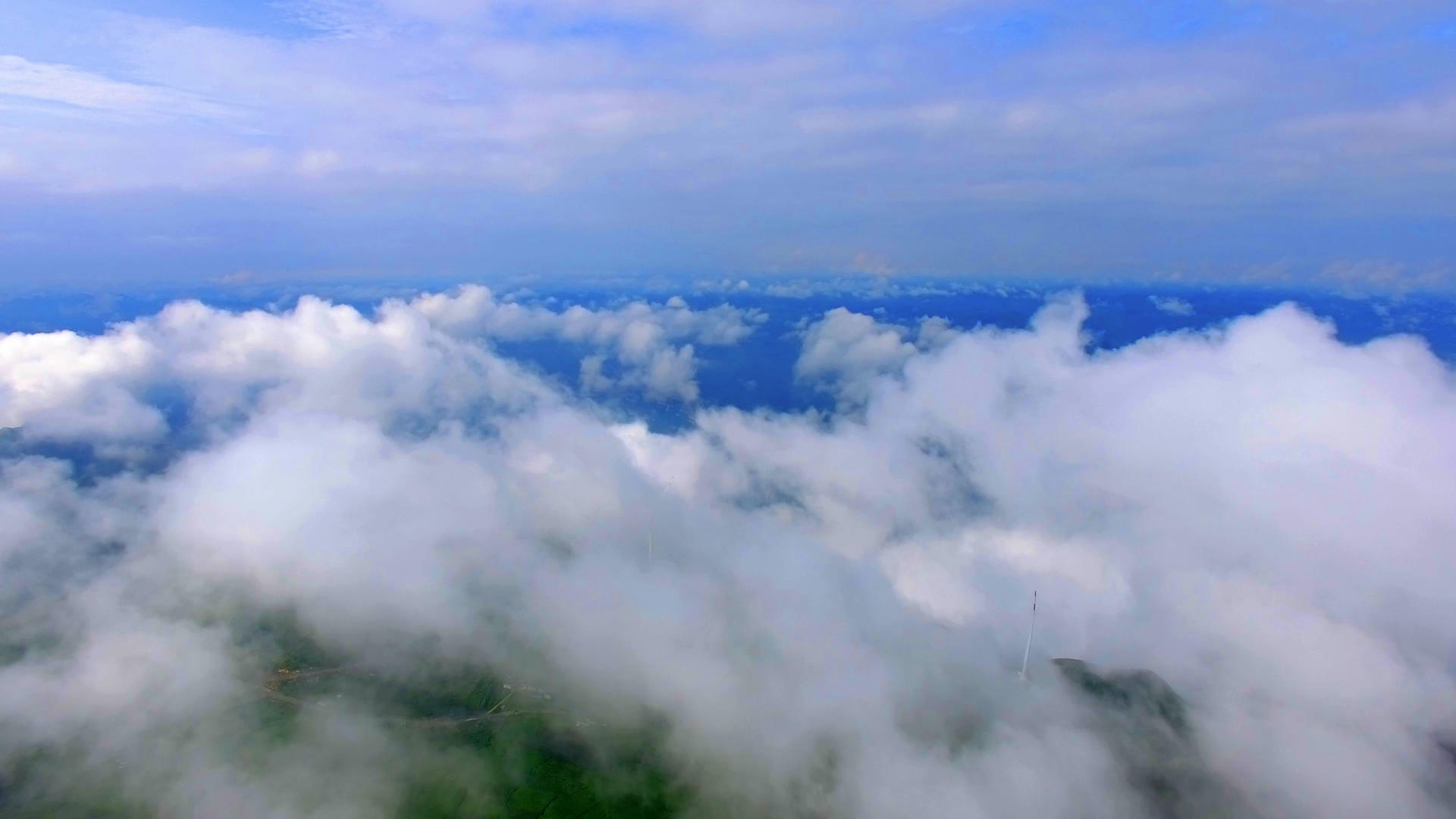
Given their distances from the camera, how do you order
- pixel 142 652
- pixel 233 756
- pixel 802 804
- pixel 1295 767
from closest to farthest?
1. pixel 1295 767
2. pixel 802 804
3. pixel 233 756
4. pixel 142 652

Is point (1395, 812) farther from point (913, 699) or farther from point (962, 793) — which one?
point (913, 699)

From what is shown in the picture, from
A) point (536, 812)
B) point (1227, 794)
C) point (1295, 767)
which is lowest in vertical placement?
point (536, 812)

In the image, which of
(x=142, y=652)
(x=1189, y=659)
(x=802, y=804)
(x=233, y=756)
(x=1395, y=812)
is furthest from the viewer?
(x=142, y=652)

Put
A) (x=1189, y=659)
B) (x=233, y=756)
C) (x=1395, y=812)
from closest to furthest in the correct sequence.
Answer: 1. (x=1395, y=812)
2. (x=233, y=756)
3. (x=1189, y=659)

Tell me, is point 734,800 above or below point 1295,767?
below

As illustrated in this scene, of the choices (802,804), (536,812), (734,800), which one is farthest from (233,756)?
(802,804)

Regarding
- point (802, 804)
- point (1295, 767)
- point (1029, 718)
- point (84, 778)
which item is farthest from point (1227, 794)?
point (84, 778)

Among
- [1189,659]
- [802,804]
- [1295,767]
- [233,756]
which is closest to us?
[1295,767]

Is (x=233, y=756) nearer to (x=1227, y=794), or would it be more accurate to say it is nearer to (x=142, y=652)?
(x=142, y=652)

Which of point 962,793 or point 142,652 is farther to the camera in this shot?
point 142,652
